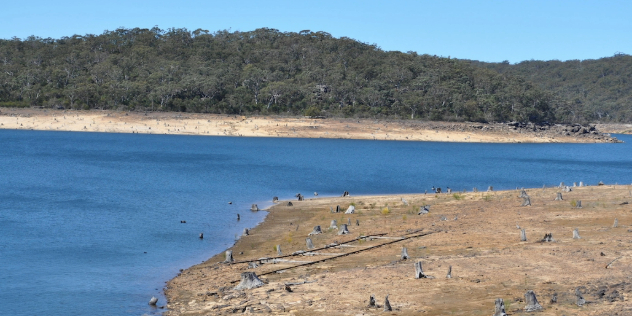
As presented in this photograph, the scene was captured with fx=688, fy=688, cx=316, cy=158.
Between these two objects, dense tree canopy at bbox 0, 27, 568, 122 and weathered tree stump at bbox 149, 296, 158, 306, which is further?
dense tree canopy at bbox 0, 27, 568, 122

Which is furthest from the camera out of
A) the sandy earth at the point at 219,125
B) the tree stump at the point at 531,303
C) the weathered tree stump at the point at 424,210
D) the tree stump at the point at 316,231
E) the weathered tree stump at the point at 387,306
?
the sandy earth at the point at 219,125

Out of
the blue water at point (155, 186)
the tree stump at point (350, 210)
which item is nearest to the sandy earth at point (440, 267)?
the tree stump at point (350, 210)

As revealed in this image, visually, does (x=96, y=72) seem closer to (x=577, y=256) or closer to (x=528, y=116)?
(x=528, y=116)

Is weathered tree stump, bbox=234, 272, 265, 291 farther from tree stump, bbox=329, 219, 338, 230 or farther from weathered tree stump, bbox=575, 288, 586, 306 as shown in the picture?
tree stump, bbox=329, 219, 338, 230

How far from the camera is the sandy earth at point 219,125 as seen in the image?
97625 millimetres

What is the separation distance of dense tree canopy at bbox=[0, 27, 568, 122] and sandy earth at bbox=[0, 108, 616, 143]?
5.11m

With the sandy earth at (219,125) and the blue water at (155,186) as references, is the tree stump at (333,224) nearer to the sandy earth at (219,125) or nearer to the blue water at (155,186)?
the blue water at (155,186)

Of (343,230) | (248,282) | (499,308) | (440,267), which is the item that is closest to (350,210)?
(343,230)

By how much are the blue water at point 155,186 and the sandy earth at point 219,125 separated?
3.61 metres

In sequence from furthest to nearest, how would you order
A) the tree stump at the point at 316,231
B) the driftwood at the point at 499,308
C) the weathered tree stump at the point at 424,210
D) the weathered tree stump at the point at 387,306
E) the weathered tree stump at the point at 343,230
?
the weathered tree stump at the point at 424,210 < the tree stump at the point at 316,231 < the weathered tree stump at the point at 343,230 < the weathered tree stump at the point at 387,306 < the driftwood at the point at 499,308

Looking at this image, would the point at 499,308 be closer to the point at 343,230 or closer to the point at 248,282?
the point at 248,282

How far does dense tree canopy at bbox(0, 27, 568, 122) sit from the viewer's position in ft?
361

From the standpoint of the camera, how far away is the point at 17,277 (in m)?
21.1

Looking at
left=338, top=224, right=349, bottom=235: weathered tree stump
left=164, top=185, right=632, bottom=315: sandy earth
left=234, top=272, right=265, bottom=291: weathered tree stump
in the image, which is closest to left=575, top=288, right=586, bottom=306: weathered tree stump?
left=164, top=185, right=632, bottom=315: sandy earth
